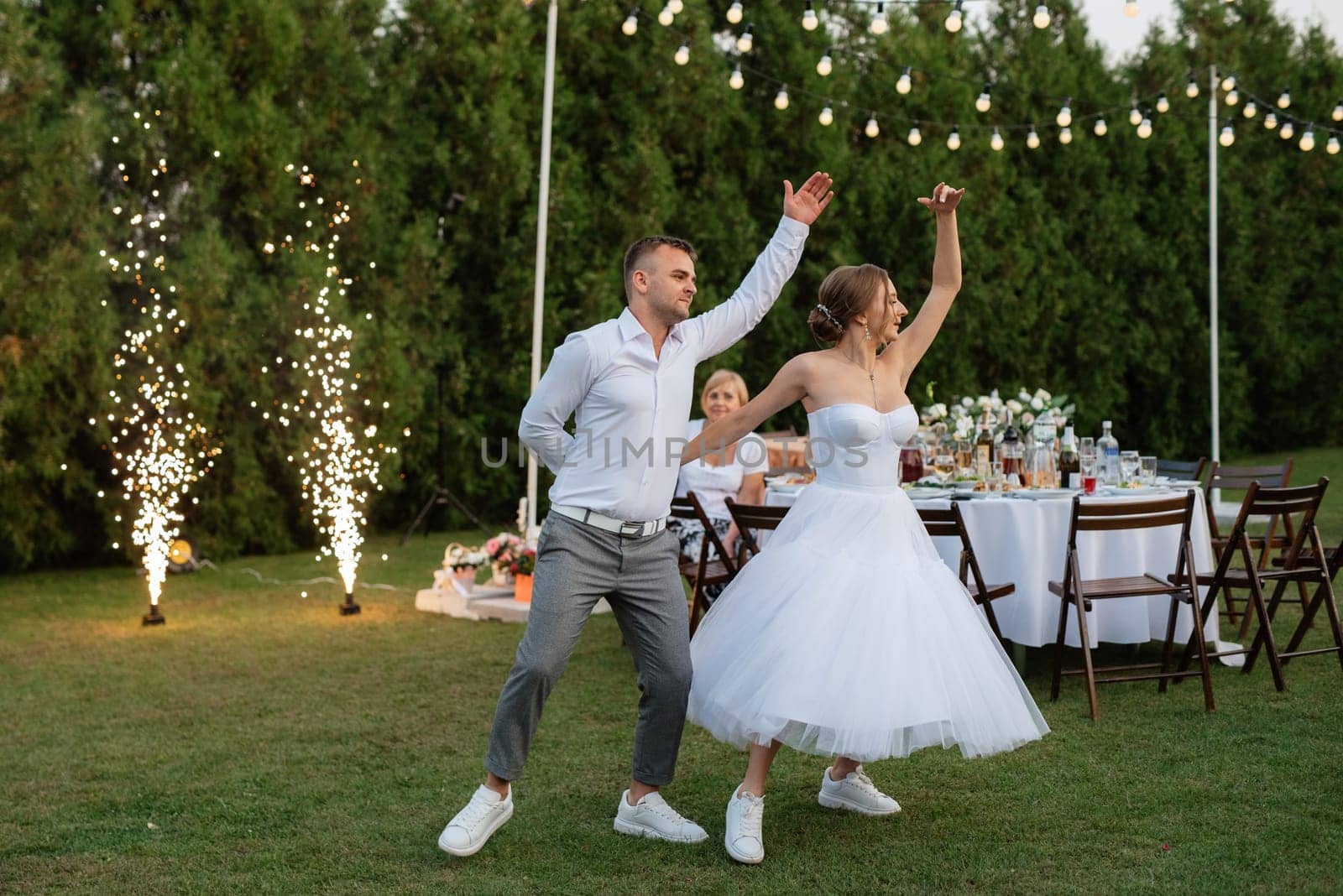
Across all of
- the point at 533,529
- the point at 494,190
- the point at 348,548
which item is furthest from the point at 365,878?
the point at 494,190

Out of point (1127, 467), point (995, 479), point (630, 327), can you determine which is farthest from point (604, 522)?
point (1127, 467)

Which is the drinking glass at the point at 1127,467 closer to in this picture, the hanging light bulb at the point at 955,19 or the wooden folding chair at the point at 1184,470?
the wooden folding chair at the point at 1184,470

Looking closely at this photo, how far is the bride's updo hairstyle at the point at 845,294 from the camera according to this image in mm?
3656

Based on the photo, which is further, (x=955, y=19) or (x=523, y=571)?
(x=523, y=571)

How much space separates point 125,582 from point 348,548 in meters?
2.51

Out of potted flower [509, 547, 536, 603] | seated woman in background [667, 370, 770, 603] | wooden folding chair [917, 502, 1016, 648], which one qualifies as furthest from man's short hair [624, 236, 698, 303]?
potted flower [509, 547, 536, 603]

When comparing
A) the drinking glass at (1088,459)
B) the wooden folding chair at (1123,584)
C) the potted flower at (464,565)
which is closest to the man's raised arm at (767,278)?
the wooden folding chair at (1123,584)

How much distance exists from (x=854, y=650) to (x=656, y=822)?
2.51 ft

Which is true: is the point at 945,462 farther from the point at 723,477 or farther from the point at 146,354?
the point at 146,354

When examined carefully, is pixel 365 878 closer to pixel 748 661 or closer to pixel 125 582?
pixel 748 661

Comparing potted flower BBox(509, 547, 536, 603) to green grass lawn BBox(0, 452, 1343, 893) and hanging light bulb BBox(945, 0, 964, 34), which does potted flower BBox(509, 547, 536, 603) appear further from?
hanging light bulb BBox(945, 0, 964, 34)

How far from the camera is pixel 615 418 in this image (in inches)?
133

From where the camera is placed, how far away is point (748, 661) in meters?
3.47

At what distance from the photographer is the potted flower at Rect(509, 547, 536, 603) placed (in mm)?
7402
